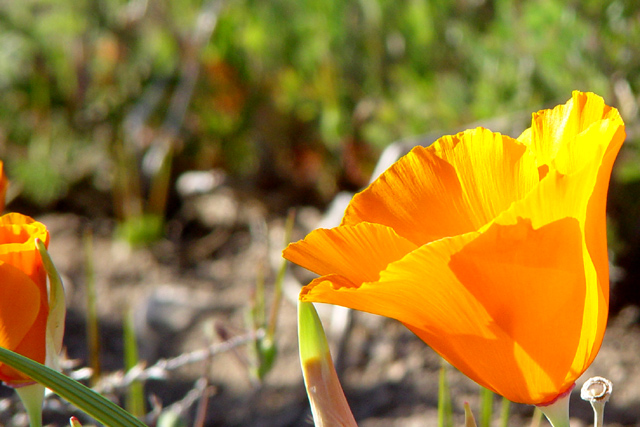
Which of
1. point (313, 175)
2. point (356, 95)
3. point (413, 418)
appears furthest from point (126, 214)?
point (413, 418)

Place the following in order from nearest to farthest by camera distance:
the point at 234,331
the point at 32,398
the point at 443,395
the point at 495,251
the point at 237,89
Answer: the point at 495,251 → the point at 32,398 → the point at 443,395 → the point at 234,331 → the point at 237,89

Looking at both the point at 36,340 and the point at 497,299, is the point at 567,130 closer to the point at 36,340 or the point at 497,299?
the point at 497,299

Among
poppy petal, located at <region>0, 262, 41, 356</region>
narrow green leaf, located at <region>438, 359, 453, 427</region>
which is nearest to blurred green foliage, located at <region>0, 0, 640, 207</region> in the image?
narrow green leaf, located at <region>438, 359, 453, 427</region>

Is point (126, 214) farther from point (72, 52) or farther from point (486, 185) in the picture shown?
point (486, 185)

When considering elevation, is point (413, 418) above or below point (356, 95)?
below

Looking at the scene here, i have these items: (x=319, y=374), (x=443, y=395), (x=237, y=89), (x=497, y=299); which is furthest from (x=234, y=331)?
(x=237, y=89)

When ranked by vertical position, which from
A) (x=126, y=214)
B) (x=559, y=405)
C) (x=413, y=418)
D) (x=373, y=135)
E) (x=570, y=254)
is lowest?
(x=413, y=418)

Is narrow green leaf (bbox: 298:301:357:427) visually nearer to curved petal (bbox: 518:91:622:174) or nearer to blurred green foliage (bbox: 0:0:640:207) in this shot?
curved petal (bbox: 518:91:622:174)
